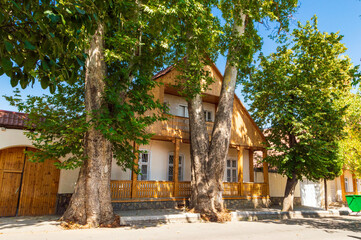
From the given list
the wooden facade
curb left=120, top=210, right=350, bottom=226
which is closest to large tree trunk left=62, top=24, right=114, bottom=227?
curb left=120, top=210, right=350, bottom=226

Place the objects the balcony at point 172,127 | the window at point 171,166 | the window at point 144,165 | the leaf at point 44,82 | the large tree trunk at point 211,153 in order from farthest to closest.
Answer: the window at point 171,166 < the window at point 144,165 < the balcony at point 172,127 < the large tree trunk at point 211,153 < the leaf at point 44,82

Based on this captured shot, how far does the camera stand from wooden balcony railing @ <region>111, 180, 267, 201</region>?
11.8m

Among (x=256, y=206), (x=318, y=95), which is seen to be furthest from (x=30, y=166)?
(x=318, y=95)

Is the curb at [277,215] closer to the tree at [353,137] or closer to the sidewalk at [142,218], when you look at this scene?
the sidewalk at [142,218]

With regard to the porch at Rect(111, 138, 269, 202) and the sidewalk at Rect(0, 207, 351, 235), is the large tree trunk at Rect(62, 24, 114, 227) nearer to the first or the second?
the sidewalk at Rect(0, 207, 351, 235)

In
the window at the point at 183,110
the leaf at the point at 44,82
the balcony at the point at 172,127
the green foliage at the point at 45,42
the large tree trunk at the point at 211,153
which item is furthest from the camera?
the window at the point at 183,110

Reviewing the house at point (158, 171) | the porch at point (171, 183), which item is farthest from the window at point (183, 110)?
the porch at point (171, 183)

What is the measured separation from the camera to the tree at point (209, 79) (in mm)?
10844

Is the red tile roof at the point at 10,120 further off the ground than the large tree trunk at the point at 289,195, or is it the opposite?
the red tile roof at the point at 10,120

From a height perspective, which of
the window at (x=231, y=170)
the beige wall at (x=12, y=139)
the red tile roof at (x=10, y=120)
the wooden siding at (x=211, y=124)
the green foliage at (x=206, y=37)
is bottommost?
the window at (x=231, y=170)

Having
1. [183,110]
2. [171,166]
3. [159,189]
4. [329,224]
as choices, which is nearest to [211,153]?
[159,189]

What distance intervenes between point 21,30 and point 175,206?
38.8 feet

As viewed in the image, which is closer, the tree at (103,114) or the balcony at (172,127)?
the tree at (103,114)

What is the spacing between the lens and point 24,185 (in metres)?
10.7
